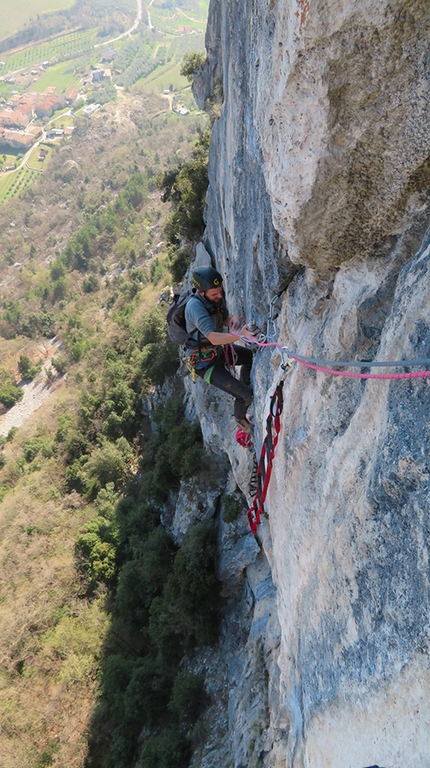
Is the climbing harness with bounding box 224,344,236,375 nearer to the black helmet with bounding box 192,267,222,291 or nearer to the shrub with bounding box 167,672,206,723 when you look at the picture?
the black helmet with bounding box 192,267,222,291

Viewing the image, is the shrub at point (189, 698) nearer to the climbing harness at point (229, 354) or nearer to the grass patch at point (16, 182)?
the climbing harness at point (229, 354)

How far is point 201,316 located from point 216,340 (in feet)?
2.02

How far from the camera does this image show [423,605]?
2445 millimetres

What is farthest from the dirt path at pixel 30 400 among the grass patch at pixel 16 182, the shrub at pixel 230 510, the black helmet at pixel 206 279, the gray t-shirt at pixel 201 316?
the grass patch at pixel 16 182

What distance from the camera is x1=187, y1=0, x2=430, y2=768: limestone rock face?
268 centimetres

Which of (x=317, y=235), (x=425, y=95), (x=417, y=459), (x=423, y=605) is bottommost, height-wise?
(x=423, y=605)

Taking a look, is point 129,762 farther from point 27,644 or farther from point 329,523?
point 329,523

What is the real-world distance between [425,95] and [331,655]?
4024 millimetres

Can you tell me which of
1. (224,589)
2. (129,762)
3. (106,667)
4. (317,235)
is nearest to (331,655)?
(317,235)

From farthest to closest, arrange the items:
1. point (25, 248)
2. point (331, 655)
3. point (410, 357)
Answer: point (25, 248) < point (331, 655) < point (410, 357)

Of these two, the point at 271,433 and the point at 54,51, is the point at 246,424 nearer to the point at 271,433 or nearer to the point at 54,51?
the point at 271,433

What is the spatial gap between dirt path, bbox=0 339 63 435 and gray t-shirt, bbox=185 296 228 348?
45.4 metres

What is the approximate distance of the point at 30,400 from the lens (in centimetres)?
5034

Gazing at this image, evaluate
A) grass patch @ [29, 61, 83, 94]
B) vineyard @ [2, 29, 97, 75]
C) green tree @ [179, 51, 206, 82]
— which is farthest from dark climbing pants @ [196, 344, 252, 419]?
vineyard @ [2, 29, 97, 75]
